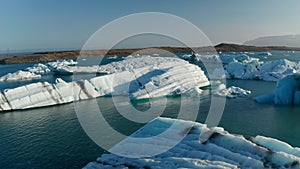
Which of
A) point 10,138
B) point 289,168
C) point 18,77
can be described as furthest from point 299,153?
point 18,77

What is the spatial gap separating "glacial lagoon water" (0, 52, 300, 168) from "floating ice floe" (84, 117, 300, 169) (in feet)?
5.16

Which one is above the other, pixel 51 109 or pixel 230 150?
pixel 230 150

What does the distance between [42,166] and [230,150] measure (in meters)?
5.14

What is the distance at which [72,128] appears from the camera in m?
10.8

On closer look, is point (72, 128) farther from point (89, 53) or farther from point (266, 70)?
point (89, 53)

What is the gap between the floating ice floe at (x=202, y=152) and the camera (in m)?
5.47

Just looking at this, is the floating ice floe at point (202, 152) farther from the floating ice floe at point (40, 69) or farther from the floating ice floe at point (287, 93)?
the floating ice floe at point (40, 69)

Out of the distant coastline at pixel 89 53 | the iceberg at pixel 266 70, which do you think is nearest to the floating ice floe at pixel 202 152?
the iceberg at pixel 266 70

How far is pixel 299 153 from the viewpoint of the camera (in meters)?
5.78

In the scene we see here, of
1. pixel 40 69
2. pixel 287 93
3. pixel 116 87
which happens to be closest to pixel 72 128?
pixel 116 87

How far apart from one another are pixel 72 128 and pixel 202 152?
656 cm

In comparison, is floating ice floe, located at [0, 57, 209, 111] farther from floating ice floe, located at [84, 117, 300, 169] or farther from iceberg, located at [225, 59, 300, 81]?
floating ice floe, located at [84, 117, 300, 169]

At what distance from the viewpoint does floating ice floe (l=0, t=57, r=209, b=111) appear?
1480 cm

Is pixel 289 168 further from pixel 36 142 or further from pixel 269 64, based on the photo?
pixel 269 64
